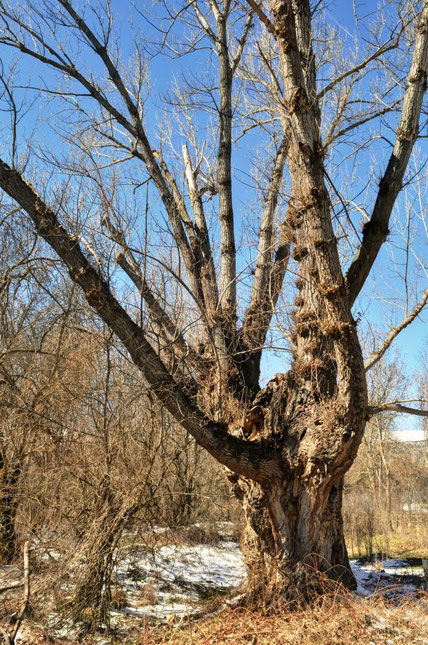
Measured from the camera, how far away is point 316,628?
4723mm

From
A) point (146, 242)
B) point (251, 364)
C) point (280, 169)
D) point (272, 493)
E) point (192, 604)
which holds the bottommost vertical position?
point (192, 604)

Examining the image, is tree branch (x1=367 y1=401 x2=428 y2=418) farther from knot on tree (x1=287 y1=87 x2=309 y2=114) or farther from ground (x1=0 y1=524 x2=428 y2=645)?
knot on tree (x1=287 y1=87 x2=309 y2=114)

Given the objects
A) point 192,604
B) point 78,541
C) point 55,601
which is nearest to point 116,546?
point 78,541

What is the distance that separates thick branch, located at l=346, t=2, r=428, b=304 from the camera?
5.32 metres

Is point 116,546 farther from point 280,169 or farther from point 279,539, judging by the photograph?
point 280,169

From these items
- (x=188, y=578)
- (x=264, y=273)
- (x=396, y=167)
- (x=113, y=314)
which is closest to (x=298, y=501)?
(x=188, y=578)

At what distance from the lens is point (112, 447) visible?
628 cm

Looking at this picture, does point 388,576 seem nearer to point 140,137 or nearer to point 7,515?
point 7,515

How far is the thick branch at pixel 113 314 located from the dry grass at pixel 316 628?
1.73 meters

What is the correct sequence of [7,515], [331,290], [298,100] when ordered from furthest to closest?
[7,515]
[298,100]
[331,290]

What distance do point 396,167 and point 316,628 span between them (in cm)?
464

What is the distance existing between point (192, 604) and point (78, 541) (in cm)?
198

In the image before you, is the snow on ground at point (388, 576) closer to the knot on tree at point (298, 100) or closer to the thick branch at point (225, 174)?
the thick branch at point (225, 174)

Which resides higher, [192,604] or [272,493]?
[272,493]
